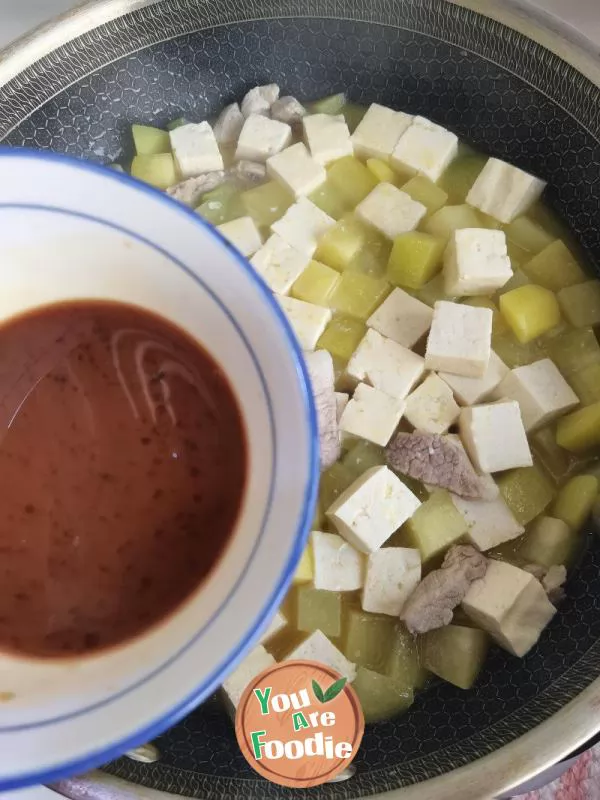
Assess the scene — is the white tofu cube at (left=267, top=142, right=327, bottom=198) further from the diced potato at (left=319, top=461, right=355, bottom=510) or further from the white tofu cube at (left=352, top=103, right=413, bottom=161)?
the diced potato at (left=319, top=461, right=355, bottom=510)

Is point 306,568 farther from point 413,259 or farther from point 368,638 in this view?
point 413,259

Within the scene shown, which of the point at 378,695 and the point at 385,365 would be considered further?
the point at 385,365

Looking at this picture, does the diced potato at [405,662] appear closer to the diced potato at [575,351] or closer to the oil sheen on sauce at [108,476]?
the oil sheen on sauce at [108,476]

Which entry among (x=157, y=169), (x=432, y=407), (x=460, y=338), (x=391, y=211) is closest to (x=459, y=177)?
(x=391, y=211)

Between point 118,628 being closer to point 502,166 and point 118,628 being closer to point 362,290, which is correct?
point 362,290

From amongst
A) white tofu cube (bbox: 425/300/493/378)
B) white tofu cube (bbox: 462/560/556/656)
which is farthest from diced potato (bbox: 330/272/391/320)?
white tofu cube (bbox: 462/560/556/656)

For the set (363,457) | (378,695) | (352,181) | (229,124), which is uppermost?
(229,124)

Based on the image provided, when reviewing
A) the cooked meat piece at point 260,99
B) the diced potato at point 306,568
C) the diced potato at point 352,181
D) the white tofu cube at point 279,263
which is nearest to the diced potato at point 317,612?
the diced potato at point 306,568

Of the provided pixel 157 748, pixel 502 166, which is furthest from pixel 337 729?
pixel 502 166
